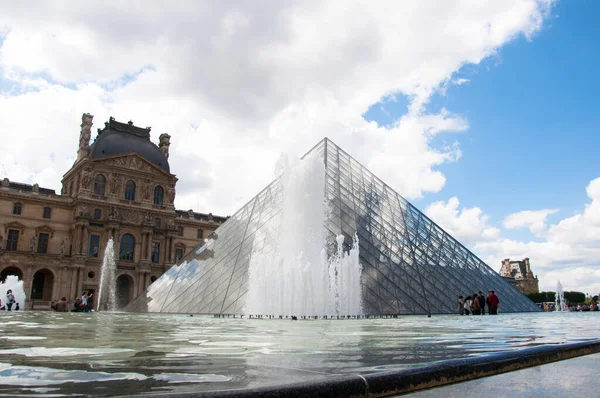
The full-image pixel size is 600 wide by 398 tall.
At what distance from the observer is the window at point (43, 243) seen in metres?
44.8

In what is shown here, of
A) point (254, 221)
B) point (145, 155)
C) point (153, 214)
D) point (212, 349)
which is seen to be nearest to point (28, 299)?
point (153, 214)

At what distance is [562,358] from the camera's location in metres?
3.41

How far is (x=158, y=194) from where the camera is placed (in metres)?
52.2

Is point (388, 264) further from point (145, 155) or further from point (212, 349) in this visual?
point (145, 155)

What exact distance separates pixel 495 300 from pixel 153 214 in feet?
137

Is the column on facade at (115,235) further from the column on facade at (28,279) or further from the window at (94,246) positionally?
the column on facade at (28,279)

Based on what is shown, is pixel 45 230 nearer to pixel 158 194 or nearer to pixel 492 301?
pixel 158 194

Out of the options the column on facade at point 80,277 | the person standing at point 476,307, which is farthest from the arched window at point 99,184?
the person standing at point 476,307

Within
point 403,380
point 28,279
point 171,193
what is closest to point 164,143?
point 171,193

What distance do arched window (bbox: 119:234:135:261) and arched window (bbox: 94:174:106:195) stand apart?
17.2 ft

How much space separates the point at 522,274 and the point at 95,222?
9033cm

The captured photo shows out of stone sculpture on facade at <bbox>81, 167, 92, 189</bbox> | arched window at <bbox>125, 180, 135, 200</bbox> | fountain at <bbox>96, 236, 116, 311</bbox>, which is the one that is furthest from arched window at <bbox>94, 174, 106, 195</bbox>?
fountain at <bbox>96, 236, 116, 311</bbox>

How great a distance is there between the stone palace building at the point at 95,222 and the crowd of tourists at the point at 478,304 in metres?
38.0

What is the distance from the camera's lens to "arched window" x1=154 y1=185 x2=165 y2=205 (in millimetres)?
51906
